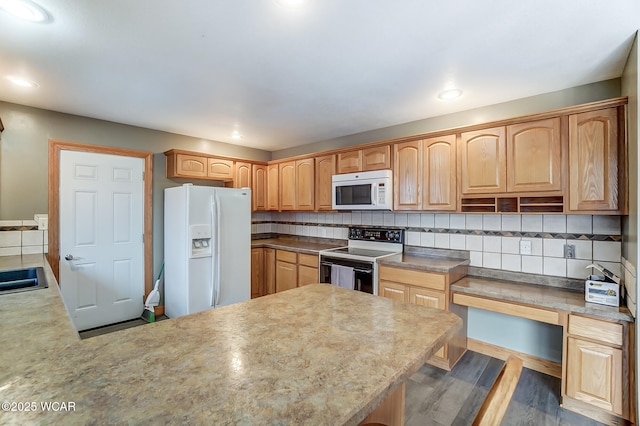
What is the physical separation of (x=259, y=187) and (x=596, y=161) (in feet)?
12.5

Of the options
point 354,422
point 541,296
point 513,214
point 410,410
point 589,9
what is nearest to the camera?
point 354,422

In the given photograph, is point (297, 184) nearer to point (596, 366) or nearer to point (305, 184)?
point (305, 184)

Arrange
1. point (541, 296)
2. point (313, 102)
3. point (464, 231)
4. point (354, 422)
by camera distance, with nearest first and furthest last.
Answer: point (354, 422) → point (541, 296) → point (313, 102) → point (464, 231)

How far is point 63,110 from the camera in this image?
3.07 m

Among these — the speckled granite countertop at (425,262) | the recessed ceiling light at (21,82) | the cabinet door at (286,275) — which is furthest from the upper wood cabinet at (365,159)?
the recessed ceiling light at (21,82)

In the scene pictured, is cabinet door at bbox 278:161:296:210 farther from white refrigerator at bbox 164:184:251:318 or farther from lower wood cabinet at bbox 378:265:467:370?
lower wood cabinet at bbox 378:265:467:370

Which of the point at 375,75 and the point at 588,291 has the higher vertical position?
the point at 375,75

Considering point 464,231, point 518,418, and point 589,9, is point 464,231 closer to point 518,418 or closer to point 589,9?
point 518,418

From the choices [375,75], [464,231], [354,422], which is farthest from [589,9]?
[354,422]

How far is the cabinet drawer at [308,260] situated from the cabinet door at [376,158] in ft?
4.05

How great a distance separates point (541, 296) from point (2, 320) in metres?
3.19

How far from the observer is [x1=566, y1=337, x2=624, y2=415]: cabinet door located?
1916 mm

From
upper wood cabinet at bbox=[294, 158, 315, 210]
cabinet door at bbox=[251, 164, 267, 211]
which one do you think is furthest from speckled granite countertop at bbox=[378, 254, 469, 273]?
cabinet door at bbox=[251, 164, 267, 211]

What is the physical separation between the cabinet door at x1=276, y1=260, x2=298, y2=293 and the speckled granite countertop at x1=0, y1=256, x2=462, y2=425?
101 inches
